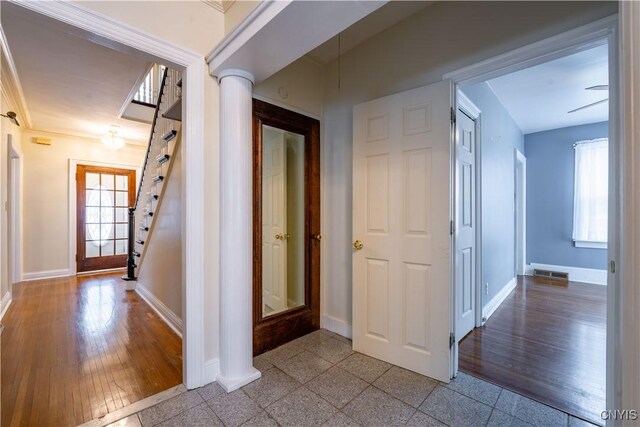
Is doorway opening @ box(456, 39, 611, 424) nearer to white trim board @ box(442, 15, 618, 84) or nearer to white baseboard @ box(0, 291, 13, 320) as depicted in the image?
white trim board @ box(442, 15, 618, 84)

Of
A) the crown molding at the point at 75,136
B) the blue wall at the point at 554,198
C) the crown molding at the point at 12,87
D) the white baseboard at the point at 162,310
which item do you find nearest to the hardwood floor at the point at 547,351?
the blue wall at the point at 554,198

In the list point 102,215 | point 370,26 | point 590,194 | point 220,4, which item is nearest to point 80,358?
point 220,4

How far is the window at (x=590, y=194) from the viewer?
4.50m

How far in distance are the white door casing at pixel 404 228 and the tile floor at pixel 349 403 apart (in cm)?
20

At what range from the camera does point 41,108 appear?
3.92 m

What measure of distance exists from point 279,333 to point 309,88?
2333mm

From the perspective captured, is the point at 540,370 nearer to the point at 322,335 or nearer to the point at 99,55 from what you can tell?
the point at 322,335

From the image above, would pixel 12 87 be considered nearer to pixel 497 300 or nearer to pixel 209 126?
pixel 209 126

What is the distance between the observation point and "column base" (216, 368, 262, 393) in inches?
71.0

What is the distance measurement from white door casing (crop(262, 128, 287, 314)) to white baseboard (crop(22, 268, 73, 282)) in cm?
491

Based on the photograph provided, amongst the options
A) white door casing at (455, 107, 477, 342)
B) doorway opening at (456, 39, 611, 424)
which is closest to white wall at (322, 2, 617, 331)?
doorway opening at (456, 39, 611, 424)

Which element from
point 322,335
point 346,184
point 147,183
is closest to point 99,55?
point 147,183

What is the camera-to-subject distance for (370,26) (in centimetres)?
229

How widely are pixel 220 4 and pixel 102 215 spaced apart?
534 centimetres
